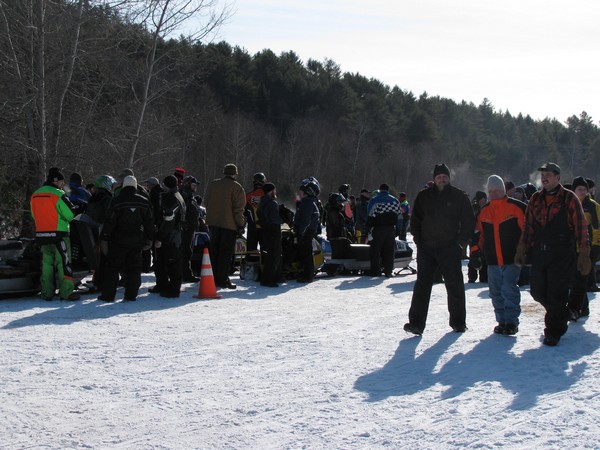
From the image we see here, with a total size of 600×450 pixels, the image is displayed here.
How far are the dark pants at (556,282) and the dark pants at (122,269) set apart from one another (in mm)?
5697

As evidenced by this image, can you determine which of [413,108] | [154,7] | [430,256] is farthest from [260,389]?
[413,108]

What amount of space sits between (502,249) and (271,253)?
5.40m

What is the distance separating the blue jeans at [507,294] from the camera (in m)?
9.04

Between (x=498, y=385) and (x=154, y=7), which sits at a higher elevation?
(x=154, y=7)

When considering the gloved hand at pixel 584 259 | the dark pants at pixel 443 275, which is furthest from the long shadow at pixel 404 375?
the gloved hand at pixel 584 259

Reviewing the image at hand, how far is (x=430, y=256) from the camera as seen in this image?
9070 mm

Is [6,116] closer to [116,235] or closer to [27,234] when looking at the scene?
[27,234]

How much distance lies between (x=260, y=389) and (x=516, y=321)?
375 cm

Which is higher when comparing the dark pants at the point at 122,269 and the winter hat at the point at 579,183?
the winter hat at the point at 579,183

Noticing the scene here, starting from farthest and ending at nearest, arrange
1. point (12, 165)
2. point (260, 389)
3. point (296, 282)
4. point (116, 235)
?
1. point (12, 165)
2. point (296, 282)
3. point (116, 235)
4. point (260, 389)

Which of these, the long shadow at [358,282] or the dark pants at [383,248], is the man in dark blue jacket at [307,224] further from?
the dark pants at [383,248]

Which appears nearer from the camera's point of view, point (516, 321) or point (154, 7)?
point (516, 321)

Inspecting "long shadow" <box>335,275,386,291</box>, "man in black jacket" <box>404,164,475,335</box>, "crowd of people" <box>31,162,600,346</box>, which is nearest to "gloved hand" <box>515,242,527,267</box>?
"crowd of people" <box>31,162,600,346</box>

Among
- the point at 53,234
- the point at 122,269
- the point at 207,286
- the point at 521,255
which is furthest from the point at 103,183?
the point at 521,255
